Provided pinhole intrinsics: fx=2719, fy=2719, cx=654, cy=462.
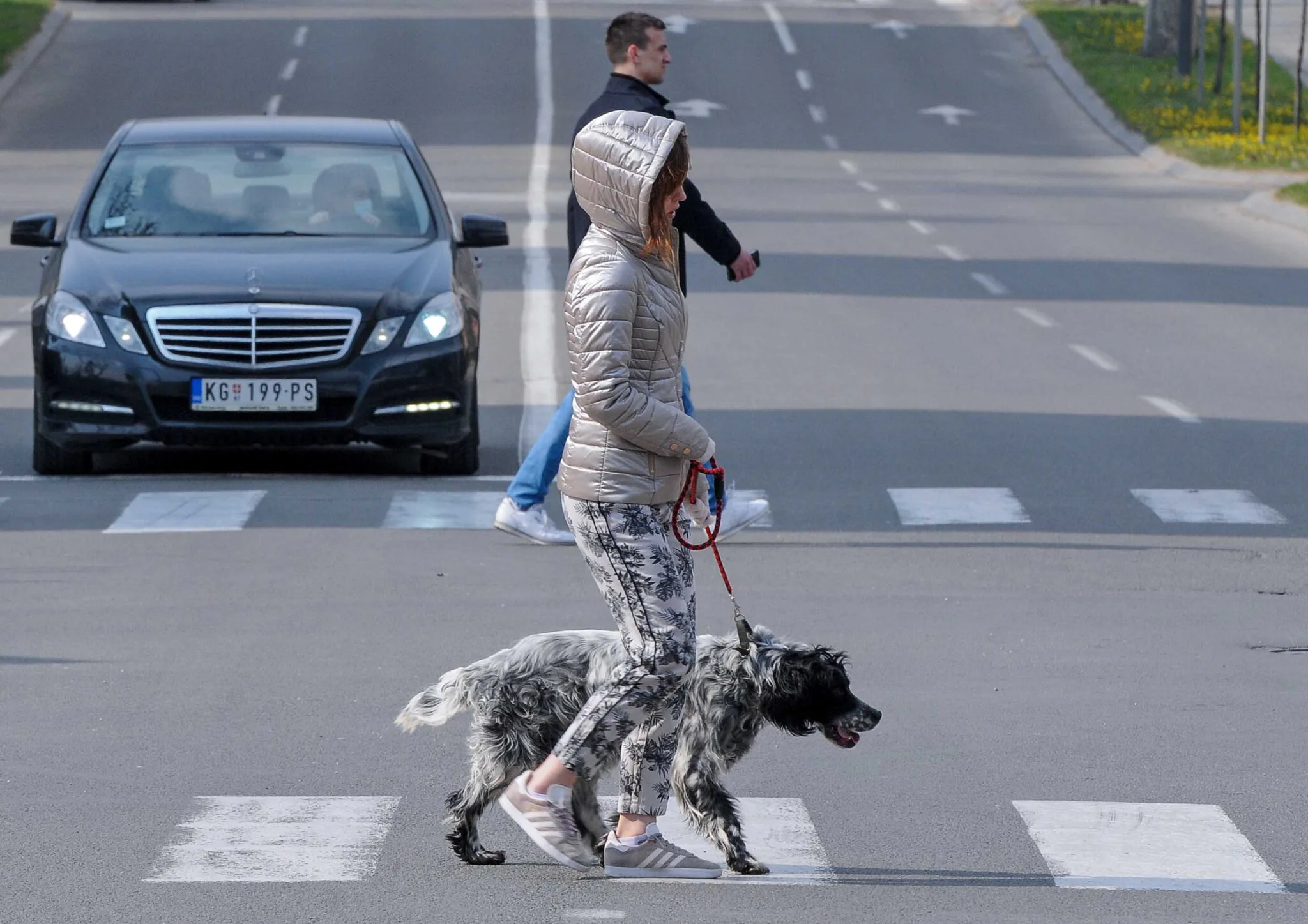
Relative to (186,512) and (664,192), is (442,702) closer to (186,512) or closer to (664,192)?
(664,192)

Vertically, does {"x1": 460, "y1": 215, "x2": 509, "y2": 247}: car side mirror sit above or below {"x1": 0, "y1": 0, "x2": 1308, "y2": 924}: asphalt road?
above

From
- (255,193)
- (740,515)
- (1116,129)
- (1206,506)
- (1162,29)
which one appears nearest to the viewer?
(740,515)

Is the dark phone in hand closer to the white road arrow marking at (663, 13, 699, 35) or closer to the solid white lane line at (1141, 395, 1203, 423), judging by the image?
the solid white lane line at (1141, 395, 1203, 423)

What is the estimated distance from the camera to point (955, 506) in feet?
42.7

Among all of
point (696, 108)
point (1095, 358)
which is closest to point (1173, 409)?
point (1095, 358)

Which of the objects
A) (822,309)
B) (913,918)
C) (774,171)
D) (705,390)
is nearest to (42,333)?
(705,390)

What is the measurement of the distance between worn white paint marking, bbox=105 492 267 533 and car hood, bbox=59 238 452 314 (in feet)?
3.07

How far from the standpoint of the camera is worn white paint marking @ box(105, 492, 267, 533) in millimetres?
12148

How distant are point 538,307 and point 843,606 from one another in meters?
12.5

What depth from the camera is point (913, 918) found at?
238 inches

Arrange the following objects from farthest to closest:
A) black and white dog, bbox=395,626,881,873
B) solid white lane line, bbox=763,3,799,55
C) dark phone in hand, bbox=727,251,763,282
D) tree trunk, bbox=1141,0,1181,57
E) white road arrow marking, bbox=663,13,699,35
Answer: white road arrow marking, bbox=663,13,699,35 < solid white lane line, bbox=763,3,799,55 < tree trunk, bbox=1141,0,1181,57 < dark phone in hand, bbox=727,251,763,282 < black and white dog, bbox=395,626,881,873

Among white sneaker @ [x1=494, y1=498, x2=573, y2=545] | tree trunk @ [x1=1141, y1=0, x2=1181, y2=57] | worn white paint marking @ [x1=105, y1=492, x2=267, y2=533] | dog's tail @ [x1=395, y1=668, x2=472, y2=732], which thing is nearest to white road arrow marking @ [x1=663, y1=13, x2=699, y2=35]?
tree trunk @ [x1=1141, y1=0, x2=1181, y2=57]

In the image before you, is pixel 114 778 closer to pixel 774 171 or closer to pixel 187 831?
pixel 187 831

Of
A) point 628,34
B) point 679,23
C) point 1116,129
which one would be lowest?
point 1116,129
